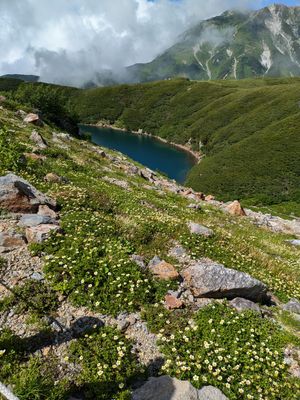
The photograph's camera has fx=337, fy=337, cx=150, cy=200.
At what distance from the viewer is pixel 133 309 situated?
10336 mm

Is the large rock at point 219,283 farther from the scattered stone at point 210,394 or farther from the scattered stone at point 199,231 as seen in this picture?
the scattered stone at point 210,394

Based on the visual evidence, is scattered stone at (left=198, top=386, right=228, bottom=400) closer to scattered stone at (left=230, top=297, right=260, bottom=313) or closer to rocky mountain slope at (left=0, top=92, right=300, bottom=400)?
rocky mountain slope at (left=0, top=92, right=300, bottom=400)

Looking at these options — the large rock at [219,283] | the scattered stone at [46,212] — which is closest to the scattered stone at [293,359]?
the large rock at [219,283]

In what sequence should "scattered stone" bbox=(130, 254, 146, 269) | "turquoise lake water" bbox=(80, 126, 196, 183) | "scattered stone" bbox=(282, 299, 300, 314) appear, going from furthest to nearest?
"turquoise lake water" bbox=(80, 126, 196, 183) → "scattered stone" bbox=(282, 299, 300, 314) → "scattered stone" bbox=(130, 254, 146, 269)

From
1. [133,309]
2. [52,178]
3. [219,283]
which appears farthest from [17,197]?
[219,283]

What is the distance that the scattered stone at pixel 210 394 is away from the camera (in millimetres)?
7904

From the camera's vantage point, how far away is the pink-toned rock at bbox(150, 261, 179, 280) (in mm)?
12062

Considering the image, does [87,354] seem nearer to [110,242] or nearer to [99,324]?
[99,324]

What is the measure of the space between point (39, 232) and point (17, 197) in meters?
2.62

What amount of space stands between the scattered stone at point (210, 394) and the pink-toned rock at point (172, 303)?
295 cm

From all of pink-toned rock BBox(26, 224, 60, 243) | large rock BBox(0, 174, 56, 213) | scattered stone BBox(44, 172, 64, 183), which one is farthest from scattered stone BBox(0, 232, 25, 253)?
scattered stone BBox(44, 172, 64, 183)

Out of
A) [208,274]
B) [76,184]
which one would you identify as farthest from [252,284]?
[76,184]

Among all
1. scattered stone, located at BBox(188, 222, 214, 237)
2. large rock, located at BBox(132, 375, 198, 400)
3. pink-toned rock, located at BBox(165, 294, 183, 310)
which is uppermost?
scattered stone, located at BBox(188, 222, 214, 237)

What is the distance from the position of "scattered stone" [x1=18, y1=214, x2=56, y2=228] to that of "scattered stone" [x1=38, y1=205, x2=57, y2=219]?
0.47 meters
